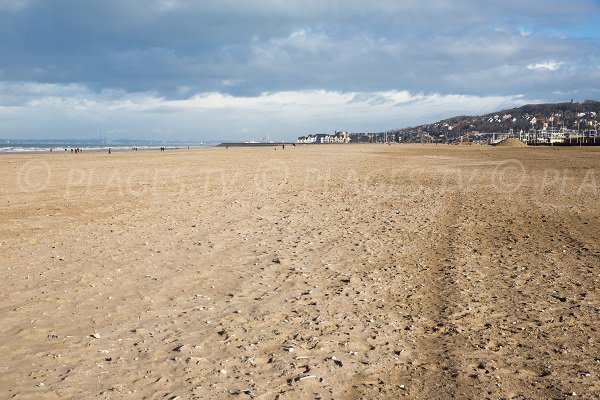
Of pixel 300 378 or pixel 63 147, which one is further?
pixel 63 147

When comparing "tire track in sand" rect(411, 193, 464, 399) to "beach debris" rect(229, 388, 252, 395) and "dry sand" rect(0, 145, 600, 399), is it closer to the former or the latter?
"dry sand" rect(0, 145, 600, 399)

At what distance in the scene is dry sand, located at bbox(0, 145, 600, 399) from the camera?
370cm

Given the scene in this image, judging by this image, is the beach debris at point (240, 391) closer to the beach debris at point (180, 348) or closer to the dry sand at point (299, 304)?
the dry sand at point (299, 304)

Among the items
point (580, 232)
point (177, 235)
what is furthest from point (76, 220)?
point (580, 232)

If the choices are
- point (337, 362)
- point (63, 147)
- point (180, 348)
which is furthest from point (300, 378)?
point (63, 147)

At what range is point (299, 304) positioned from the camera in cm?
538

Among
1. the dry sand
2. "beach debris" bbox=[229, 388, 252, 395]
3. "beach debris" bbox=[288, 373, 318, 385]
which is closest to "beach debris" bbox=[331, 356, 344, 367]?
the dry sand

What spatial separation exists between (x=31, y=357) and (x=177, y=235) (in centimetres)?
491

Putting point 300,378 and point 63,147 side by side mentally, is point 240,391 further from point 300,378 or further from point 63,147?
point 63,147

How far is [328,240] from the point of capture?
28.2 feet

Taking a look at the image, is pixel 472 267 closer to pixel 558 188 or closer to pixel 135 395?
pixel 135 395

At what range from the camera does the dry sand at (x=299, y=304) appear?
3697mm

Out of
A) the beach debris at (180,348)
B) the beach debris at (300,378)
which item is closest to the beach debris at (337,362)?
the beach debris at (300,378)

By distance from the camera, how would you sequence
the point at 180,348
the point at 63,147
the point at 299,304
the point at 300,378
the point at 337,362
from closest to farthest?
the point at 300,378, the point at 337,362, the point at 180,348, the point at 299,304, the point at 63,147
